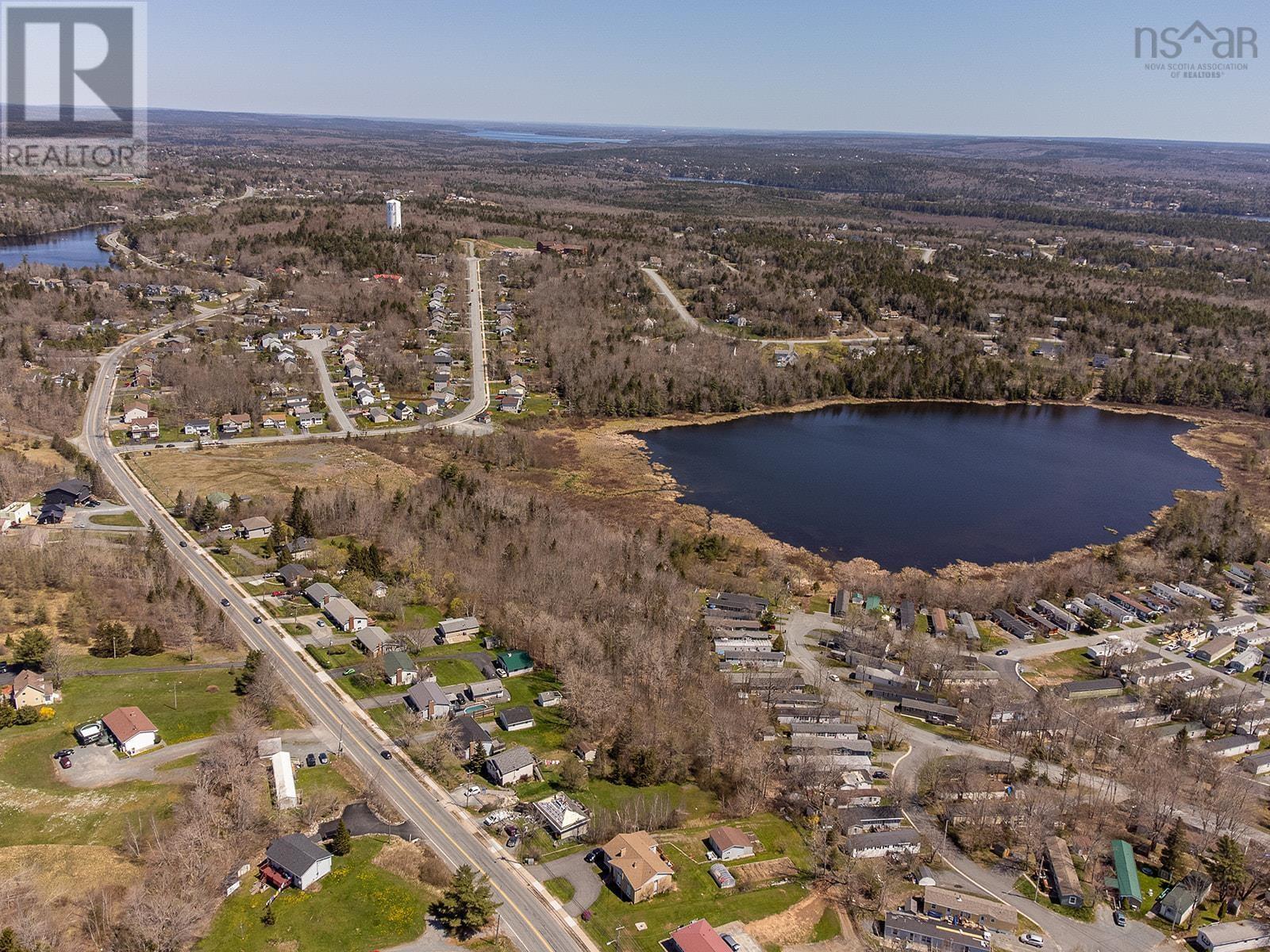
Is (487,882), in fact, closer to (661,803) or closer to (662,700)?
(661,803)

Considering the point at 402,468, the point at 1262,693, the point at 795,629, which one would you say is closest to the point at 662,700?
the point at 795,629

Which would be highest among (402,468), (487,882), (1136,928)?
(402,468)

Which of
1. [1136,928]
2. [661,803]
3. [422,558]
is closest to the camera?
[1136,928]

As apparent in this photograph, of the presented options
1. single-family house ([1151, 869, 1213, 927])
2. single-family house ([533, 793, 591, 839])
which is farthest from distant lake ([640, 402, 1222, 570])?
single-family house ([533, 793, 591, 839])

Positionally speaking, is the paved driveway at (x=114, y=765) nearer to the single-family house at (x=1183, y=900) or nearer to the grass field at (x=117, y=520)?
the grass field at (x=117, y=520)

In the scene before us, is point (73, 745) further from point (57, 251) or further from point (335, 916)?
point (57, 251)

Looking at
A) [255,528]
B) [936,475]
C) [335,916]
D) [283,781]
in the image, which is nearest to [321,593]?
[255,528]
